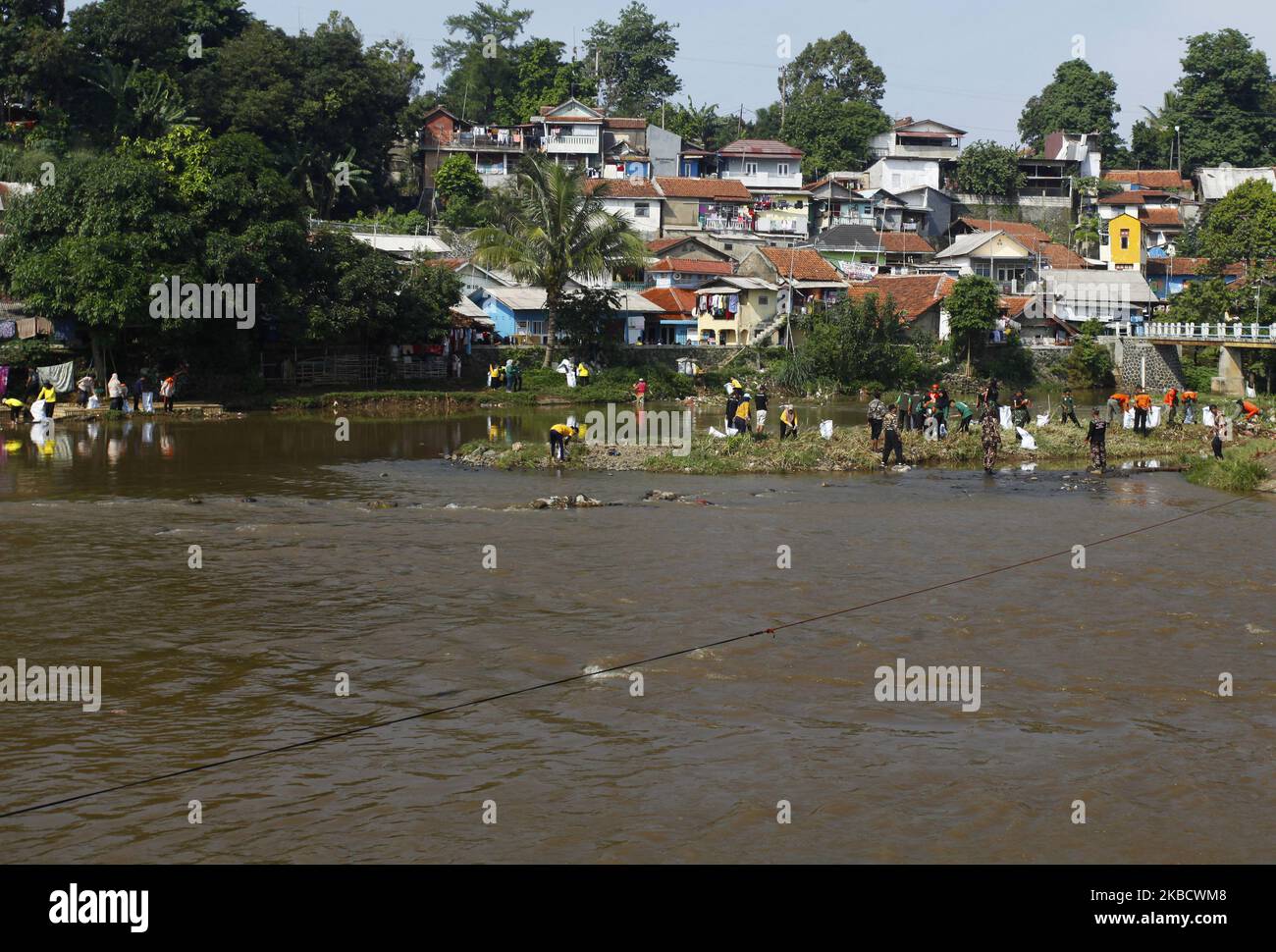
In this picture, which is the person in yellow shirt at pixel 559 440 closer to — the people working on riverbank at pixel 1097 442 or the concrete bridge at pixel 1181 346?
the people working on riverbank at pixel 1097 442

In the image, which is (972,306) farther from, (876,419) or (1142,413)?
(876,419)

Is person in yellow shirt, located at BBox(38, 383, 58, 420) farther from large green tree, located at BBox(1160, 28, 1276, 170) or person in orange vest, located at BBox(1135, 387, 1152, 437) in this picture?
large green tree, located at BBox(1160, 28, 1276, 170)

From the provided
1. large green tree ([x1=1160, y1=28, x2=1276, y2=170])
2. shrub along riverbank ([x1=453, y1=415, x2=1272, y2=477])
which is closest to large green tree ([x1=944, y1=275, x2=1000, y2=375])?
shrub along riverbank ([x1=453, y1=415, x2=1272, y2=477])

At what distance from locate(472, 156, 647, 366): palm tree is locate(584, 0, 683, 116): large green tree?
54.1 meters

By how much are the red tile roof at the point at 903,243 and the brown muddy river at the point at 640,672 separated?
166 ft

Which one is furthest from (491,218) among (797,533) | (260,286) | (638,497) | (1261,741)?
(1261,741)

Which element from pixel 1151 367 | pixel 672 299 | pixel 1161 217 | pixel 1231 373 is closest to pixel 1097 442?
pixel 1231 373

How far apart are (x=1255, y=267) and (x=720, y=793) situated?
51.3 metres

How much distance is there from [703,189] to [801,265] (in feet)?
49.6

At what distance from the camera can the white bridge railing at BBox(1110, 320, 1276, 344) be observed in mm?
49375

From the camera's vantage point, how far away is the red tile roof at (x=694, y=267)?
60.9 m

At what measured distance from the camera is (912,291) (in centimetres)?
6138

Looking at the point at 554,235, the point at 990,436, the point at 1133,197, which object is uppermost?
the point at 1133,197

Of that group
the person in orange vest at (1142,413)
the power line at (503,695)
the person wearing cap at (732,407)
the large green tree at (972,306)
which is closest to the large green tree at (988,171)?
the large green tree at (972,306)
